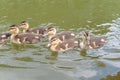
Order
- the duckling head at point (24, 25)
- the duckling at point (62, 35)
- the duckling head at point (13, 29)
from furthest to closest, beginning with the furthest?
the duckling head at point (24, 25) < the duckling head at point (13, 29) < the duckling at point (62, 35)

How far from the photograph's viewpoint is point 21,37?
7.35m

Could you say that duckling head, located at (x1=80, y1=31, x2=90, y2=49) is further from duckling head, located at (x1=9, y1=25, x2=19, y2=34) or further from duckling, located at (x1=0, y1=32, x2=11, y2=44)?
duckling, located at (x1=0, y1=32, x2=11, y2=44)

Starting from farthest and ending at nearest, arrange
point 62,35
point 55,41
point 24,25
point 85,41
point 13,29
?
point 24,25 → point 13,29 → point 62,35 → point 55,41 → point 85,41

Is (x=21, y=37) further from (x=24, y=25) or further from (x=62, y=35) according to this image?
(x=62, y=35)

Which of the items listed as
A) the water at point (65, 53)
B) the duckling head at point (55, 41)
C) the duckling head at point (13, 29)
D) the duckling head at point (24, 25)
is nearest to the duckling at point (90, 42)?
the water at point (65, 53)

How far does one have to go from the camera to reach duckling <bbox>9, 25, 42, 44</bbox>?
7234 mm

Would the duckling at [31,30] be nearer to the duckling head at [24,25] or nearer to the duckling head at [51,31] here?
the duckling head at [24,25]

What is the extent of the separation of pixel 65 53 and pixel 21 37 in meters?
1.09

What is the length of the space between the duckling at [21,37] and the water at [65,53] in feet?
0.39

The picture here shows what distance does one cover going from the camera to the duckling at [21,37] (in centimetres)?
723

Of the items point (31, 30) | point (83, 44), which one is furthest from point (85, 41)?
point (31, 30)

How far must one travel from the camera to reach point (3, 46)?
23.3 feet

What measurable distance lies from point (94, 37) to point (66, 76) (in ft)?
5.52

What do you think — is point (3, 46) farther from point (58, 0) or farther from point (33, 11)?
point (58, 0)
